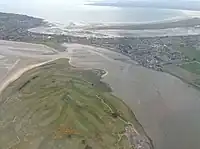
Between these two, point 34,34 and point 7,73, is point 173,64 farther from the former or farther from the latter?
point 34,34

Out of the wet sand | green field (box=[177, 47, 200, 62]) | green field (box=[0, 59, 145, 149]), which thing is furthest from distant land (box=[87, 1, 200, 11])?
green field (box=[0, 59, 145, 149])

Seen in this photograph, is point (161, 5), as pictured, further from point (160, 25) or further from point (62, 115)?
point (62, 115)

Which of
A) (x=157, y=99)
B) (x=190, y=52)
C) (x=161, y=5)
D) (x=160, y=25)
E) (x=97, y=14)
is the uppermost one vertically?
(x=161, y=5)

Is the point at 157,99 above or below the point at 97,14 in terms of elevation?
below

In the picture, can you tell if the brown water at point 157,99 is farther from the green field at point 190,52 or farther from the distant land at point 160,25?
the distant land at point 160,25

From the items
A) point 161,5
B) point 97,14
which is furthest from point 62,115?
point 161,5

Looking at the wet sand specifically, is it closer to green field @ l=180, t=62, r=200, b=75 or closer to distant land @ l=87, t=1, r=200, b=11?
green field @ l=180, t=62, r=200, b=75
